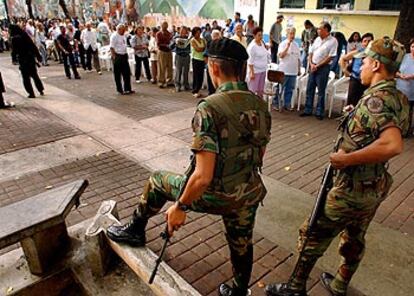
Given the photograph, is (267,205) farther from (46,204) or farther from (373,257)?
(46,204)

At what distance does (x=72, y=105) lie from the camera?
8570mm

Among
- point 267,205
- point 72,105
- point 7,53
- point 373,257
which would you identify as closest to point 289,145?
point 267,205

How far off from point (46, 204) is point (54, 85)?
9.06 m

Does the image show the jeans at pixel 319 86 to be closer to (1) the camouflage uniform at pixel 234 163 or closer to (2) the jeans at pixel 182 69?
(2) the jeans at pixel 182 69

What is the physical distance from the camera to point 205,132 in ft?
6.30

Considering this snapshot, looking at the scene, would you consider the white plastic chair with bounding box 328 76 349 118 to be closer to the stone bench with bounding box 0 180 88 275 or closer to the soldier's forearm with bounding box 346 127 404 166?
the soldier's forearm with bounding box 346 127 404 166

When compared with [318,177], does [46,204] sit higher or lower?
higher

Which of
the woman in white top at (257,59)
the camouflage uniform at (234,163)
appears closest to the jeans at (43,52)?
the woman in white top at (257,59)

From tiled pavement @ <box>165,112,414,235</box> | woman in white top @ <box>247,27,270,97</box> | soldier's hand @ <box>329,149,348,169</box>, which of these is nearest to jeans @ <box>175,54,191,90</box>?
woman in white top @ <box>247,27,270,97</box>

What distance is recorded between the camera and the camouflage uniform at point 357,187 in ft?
6.71

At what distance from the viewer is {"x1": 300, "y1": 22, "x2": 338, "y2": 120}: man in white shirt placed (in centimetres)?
700

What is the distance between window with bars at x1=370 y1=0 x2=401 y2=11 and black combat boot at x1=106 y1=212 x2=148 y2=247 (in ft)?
40.2

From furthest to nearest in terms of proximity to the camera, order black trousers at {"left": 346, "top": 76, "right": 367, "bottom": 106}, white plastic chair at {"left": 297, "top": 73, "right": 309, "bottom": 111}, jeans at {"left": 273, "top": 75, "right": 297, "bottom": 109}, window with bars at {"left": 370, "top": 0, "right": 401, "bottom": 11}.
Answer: window with bars at {"left": 370, "top": 0, "right": 401, "bottom": 11}, white plastic chair at {"left": 297, "top": 73, "right": 309, "bottom": 111}, jeans at {"left": 273, "top": 75, "right": 297, "bottom": 109}, black trousers at {"left": 346, "top": 76, "right": 367, "bottom": 106}

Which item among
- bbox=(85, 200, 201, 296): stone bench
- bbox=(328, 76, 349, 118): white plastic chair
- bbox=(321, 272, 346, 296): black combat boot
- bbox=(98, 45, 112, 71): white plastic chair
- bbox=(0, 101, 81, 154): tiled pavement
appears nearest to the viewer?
bbox=(85, 200, 201, 296): stone bench
